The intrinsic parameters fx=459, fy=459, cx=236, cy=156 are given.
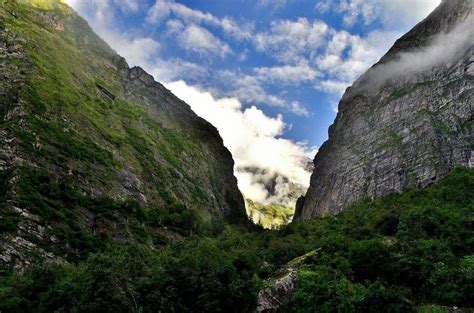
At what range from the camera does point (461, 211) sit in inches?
3132

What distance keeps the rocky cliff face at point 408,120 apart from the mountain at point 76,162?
48.6 meters

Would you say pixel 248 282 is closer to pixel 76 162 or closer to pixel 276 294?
pixel 276 294

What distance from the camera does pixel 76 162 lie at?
10806 centimetres

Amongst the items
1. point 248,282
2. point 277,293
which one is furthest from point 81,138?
point 277,293

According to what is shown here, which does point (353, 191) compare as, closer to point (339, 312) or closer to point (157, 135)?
point (157, 135)

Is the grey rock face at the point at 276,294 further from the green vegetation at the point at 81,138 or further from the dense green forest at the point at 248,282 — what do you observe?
the green vegetation at the point at 81,138

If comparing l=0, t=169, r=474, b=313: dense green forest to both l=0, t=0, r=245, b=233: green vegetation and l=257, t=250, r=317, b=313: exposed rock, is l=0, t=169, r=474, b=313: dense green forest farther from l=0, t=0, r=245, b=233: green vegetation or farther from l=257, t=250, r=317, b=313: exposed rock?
l=0, t=0, r=245, b=233: green vegetation

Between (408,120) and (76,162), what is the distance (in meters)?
105

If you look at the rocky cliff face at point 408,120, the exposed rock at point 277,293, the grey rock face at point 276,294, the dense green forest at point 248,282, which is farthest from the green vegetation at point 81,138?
the rocky cliff face at point 408,120

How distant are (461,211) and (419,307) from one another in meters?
42.0

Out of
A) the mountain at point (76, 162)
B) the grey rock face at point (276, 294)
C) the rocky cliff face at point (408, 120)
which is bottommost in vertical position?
the grey rock face at point (276, 294)

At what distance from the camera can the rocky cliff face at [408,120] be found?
131875 millimetres

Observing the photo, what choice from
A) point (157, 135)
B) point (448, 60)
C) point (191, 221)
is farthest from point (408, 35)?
point (191, 221)

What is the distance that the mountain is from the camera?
8094cm
